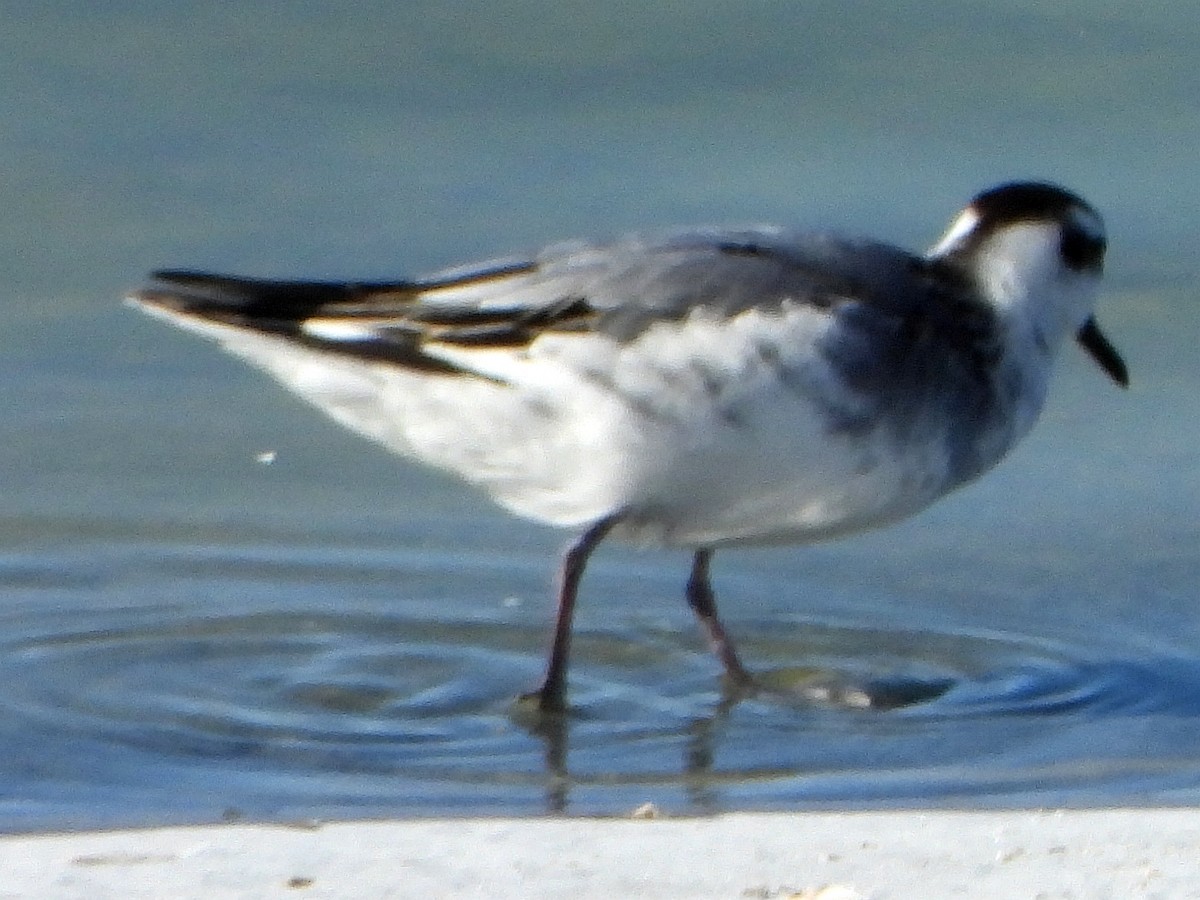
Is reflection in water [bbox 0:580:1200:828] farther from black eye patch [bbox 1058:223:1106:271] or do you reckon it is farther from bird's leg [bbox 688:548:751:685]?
black eye patch [bbox 1058:223:1106:271]

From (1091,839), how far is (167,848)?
154cm

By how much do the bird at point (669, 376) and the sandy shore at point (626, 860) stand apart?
152 centimetres

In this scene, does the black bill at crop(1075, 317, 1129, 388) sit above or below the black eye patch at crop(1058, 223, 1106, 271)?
below

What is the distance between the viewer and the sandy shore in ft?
14.2

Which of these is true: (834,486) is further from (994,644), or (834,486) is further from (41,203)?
(41,203)

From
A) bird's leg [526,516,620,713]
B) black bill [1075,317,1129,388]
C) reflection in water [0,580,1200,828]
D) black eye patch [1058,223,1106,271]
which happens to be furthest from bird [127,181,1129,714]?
black bill [1075,317,1129,388]

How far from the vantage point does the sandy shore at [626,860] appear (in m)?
4.34

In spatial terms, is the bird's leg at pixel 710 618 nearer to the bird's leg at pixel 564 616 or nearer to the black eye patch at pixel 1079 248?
the bird's leg at pixel 564 616

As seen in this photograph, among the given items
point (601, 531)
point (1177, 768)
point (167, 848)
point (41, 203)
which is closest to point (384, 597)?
point (601, 531)

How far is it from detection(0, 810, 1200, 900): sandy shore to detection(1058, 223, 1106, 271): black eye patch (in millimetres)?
2484

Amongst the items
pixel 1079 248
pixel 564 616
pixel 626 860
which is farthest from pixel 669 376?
pixel 626 860

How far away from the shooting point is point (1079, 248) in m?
7.20

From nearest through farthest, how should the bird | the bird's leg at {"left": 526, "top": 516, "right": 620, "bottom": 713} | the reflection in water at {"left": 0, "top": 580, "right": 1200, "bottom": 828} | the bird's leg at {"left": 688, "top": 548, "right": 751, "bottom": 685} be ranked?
the reflection in water at {"left": 0, "top": 580, "right": 1200, "bottom": 828} → the bird → the bird's leg at {"left": 526, "top": 516, "right": 620, "bottom": 713} → the bird's leg at {"left": 688, "top": 548, "right": 751, "bottom": 685}

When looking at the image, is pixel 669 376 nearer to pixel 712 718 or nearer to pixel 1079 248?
pixel 712 718
